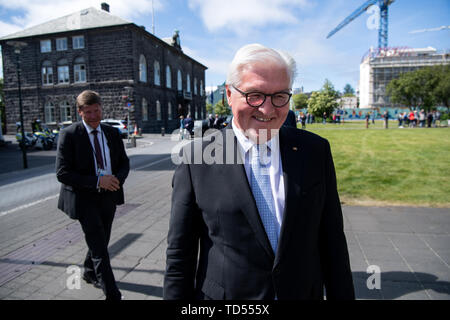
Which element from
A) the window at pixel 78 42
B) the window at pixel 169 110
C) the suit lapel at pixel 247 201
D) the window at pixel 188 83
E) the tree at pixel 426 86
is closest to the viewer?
the suit lapel at pixel 247 201

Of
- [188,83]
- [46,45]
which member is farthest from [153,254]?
[188,83]

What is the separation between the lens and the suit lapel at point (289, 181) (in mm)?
1384

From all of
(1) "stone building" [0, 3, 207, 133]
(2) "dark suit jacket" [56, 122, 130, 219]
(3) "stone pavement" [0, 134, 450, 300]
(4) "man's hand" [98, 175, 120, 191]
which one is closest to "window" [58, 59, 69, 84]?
(1) "stone building" [0, 3, 207, 133]

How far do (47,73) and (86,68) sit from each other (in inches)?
211

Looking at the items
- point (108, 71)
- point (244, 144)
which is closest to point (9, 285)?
point (244, 144)

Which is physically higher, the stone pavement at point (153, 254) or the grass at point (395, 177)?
the grass at point (395, 177)

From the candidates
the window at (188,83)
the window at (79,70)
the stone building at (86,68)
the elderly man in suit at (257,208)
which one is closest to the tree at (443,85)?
the window at (188,83)

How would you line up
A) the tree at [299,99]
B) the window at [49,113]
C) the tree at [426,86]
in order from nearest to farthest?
the tree at [299,99]
the window at [49,113]
the tree at [426,86]

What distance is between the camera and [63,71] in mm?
34375

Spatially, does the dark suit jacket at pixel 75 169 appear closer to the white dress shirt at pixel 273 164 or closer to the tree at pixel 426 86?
the white dress shirt at pixel 273 164

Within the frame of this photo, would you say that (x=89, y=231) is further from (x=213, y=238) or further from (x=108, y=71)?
(x=108, y=71)

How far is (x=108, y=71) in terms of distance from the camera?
108 feet

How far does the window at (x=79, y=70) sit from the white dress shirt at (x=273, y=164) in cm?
3702

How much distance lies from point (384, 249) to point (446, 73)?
67475 mm
